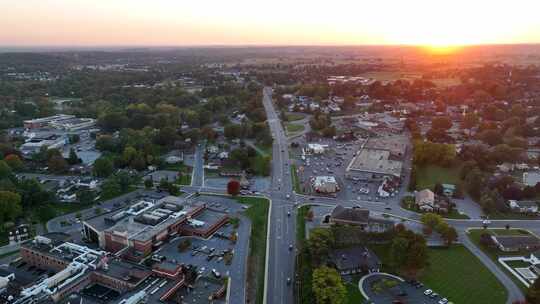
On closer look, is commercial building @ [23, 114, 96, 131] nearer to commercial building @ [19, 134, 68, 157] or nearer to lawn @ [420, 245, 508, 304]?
commercial building @ [19, 134, 68, 157]

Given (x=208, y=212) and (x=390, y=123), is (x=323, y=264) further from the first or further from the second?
(x=390, y=123)

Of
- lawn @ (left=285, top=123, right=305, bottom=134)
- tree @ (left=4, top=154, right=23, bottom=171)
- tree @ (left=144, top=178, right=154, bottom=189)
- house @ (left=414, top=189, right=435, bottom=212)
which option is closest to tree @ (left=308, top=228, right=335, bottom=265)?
house @ (left=414, top=189, right=435, bottom=212)

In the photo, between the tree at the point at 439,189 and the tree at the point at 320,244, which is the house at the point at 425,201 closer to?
the tree at the point at 439,189

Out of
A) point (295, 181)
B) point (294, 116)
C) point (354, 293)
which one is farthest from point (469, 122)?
point (354, 293)

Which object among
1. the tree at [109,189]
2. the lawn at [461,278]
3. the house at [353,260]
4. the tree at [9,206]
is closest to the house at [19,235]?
the tree at [9,206]

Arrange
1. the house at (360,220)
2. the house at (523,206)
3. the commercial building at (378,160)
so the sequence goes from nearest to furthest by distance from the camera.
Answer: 1. the house at (360,220)
2. the house at (523,206)
3. the commercial building at (378,160)

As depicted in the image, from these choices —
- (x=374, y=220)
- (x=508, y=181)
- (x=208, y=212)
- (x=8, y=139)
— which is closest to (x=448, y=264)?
(x=374, y=220)
